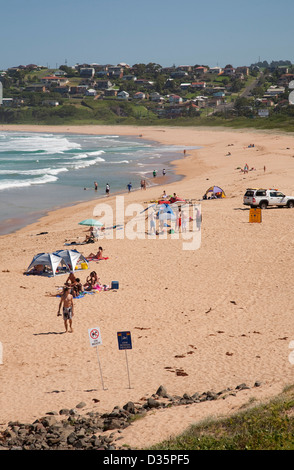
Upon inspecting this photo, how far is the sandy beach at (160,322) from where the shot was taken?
11.8 meters

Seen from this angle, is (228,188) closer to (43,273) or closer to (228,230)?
(228,230)

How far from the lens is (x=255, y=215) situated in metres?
27.3

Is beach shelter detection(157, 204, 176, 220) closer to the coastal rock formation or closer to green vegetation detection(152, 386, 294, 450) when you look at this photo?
the coastal rock formation

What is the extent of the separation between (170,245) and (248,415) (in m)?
15.4

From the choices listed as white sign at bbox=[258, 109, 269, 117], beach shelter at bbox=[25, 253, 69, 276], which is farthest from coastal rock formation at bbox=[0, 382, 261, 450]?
white sign at bbox=[258, 109, 269, 117]

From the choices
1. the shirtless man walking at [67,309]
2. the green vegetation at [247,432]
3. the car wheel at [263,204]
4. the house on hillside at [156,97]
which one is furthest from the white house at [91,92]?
the green vegetation at [247,432]

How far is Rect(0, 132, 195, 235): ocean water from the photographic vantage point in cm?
3850

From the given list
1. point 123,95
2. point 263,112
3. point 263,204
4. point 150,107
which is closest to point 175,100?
point 150,107

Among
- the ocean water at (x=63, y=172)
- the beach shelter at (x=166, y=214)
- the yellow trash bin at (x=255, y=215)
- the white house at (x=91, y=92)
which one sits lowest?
the ocean water at (x=63, y=172)

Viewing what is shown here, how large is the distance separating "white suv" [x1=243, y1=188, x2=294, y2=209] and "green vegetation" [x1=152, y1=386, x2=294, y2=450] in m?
21.6

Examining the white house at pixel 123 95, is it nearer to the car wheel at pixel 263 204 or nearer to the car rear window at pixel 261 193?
the car wheel at pixel 263 204

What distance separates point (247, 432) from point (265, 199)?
23108 millimetres

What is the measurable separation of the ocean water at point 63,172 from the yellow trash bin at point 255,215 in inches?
489

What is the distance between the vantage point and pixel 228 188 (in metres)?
38.8
